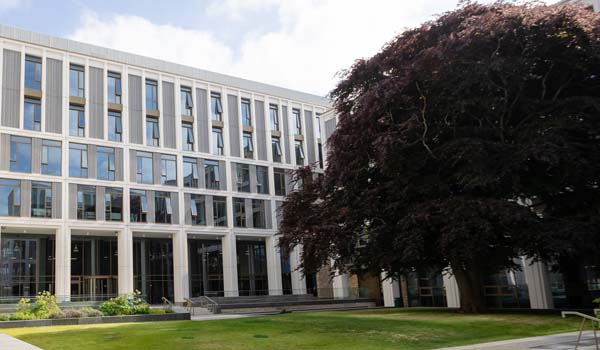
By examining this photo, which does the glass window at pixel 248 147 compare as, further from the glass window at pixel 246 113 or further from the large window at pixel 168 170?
the large window at pixel 168 170

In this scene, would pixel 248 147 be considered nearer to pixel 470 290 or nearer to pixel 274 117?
pixel 274 117

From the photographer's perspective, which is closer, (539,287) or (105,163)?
(539,287)

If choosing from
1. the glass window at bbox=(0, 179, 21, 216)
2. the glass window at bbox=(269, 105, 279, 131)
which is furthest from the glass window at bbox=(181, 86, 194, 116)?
the glass window at bbox=(0, 179, 21, 216)

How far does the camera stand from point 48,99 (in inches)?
1706

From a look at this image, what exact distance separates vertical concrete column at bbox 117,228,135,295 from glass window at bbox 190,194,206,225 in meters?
6.12

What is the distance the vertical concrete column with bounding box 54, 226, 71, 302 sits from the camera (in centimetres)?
4131

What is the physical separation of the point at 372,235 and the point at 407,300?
16.3 metres

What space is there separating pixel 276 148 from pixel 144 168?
46.5ft

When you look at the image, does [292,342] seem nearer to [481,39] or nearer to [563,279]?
[481,39]

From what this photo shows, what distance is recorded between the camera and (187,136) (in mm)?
50562

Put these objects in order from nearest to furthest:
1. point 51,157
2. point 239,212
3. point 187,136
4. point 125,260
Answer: point 51,157, point 125,260, point 187,136, point 239,212

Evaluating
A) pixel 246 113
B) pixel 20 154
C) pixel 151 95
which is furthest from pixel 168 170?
pixel 20 154

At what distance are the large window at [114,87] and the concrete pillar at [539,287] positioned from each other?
111 feet

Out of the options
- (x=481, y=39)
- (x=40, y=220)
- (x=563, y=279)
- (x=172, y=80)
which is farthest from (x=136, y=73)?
(x=563, y=279)
